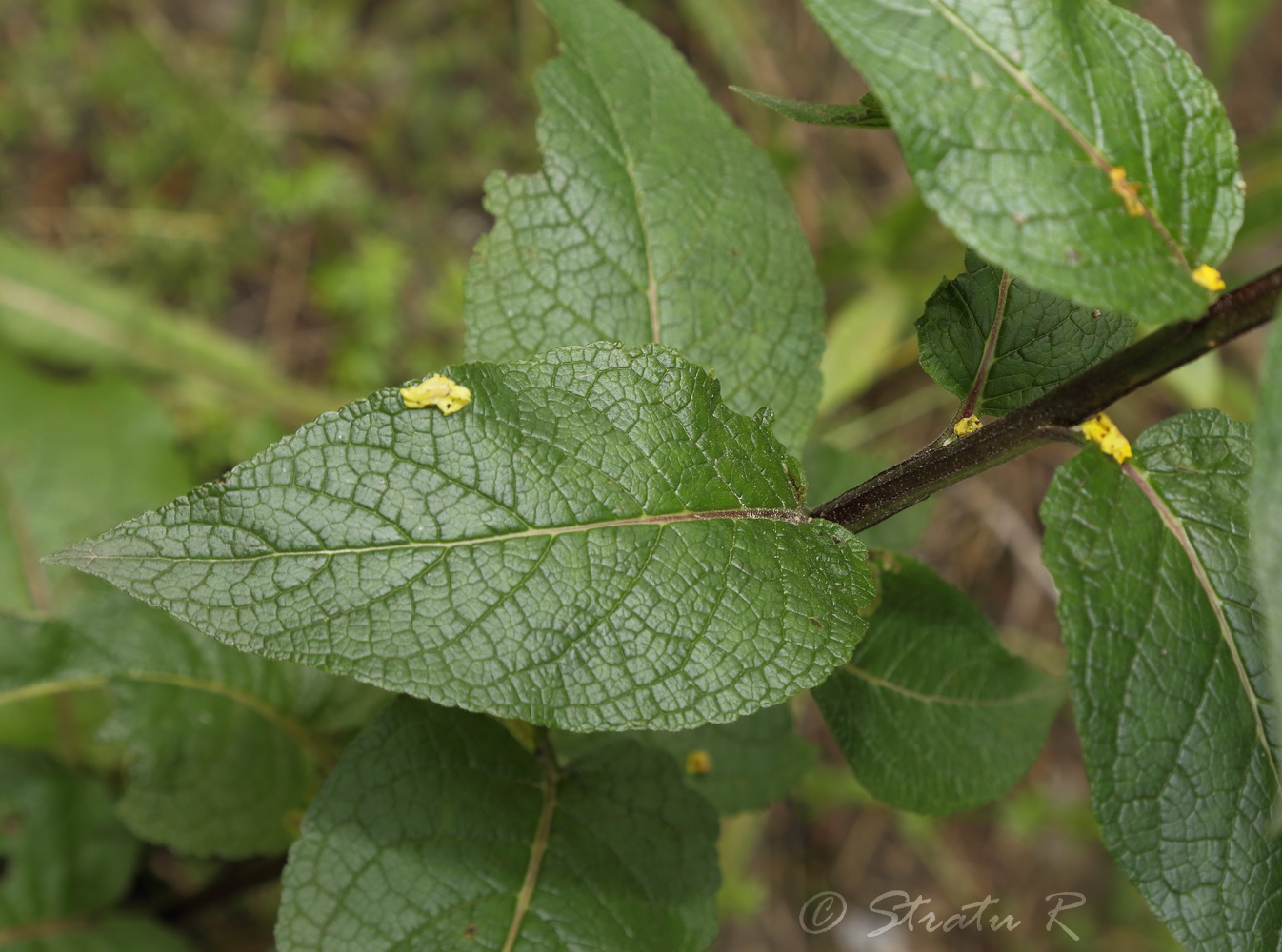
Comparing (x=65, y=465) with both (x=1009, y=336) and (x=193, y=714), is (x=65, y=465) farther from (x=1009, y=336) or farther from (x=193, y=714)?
(x=1009, y=336)

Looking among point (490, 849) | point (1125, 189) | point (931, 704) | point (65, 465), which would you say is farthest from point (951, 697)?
point (65, 465)

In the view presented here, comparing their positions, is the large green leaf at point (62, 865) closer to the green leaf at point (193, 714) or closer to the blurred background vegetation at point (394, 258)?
the green leaf at point (193, 714)

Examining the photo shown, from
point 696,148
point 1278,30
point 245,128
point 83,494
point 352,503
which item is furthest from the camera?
point 1278,30

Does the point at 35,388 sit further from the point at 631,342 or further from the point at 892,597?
the point at 892,597

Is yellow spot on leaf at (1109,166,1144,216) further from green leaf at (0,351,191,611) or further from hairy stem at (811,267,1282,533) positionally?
green leaf at (0,351,191,611)

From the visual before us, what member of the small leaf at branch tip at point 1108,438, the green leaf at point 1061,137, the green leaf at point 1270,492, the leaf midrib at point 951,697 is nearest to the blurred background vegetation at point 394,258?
the leaf midrib at point 951,697

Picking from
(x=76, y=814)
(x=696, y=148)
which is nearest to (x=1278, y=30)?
(x=696, y=148)
